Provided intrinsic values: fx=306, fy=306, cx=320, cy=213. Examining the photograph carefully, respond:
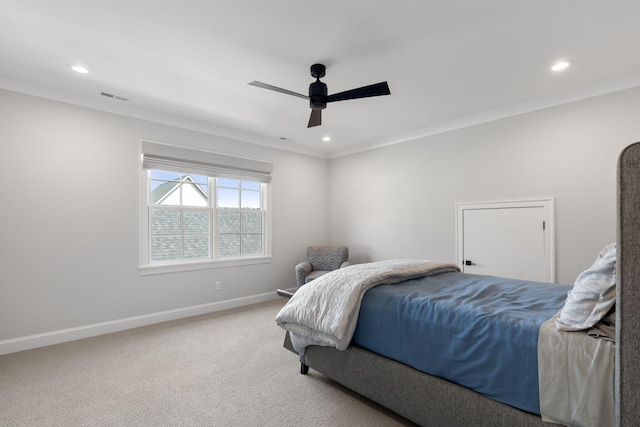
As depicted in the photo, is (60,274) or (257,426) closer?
(257,426)

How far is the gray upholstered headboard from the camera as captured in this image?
107cm

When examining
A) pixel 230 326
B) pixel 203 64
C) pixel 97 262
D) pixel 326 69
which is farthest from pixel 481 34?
pixel 97 262

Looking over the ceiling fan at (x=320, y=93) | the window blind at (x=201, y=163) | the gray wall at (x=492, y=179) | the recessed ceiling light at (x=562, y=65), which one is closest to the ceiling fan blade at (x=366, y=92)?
the ceiling fan at (x=320, y=93)

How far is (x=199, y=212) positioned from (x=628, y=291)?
4.28 meters

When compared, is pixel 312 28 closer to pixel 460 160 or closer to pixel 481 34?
pixel 481 34

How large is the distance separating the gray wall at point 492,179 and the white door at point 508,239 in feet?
0.32

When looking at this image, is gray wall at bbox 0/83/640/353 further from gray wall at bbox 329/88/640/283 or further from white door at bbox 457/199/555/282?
white door at bbox 457/199/555/282

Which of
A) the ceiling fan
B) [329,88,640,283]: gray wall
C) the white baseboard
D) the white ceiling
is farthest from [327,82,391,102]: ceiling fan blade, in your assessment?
the white baseboard

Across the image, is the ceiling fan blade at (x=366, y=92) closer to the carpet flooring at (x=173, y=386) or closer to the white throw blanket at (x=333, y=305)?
the white throw blanket at (x=333, y=305)

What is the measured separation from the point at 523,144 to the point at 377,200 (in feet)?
7.03

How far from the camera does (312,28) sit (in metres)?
2.18

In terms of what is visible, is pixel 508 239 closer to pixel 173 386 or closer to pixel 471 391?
pixel 471 391

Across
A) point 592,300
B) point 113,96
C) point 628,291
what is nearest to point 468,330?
point 592,300

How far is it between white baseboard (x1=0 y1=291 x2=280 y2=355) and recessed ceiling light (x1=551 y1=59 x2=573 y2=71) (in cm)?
453
